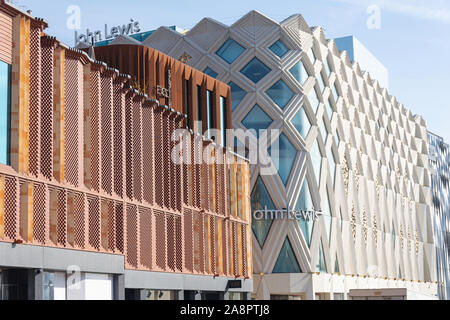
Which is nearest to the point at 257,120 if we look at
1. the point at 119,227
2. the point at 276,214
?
the point at 276,214

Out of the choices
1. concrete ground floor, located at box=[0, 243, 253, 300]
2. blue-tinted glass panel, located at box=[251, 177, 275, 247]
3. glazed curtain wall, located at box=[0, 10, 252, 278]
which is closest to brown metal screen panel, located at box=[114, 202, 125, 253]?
glazed curtain wall, located at box=[0, 10, 252, 278]

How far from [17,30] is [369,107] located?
252 feet

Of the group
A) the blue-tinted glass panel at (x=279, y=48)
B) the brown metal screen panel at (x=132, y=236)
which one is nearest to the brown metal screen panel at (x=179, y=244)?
the brown metal screen panel at (x=132, y=236)

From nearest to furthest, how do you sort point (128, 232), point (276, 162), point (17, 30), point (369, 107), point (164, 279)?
1. point (17, 30)
2. point (128, 232)
3. point (164, 279)
4. point (276, 162)
5. point (369, 107)

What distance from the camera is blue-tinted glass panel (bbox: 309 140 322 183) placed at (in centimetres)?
7625

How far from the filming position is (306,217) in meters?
74.4

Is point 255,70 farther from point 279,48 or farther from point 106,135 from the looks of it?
point 106,135

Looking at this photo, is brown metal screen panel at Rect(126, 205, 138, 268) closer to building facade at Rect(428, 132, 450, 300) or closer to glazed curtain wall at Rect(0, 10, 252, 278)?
glazed curtain wall at Rect(0, 10, 252, 278)

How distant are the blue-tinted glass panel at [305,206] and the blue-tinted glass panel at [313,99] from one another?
26.4 feet

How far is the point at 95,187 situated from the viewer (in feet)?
113

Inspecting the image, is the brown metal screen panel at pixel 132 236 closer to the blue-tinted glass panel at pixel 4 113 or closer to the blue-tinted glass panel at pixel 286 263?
the blue-tinted glass panel at pixel 4 113
